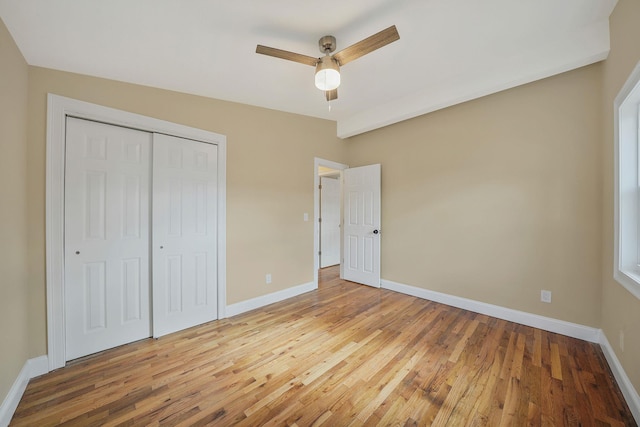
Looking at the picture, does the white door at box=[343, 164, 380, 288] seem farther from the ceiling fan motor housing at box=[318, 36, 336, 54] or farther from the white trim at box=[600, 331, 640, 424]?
the white trim at box=[600, 331, 640, 424]

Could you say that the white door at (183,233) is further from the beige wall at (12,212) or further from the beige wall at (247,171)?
the beige wall at (12,212)

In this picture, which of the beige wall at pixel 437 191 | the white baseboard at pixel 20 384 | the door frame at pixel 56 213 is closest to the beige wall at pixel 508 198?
the beige wall at pixel 437 191

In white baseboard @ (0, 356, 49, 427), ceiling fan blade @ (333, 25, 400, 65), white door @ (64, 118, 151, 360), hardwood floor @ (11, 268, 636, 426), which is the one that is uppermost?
ceiling fan blade @ (333, 25, 400, 65)

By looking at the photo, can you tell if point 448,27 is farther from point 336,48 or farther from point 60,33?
point 60,33

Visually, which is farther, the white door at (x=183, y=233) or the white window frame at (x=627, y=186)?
the white door at (x=183, y=233)

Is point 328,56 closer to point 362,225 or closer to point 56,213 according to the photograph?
point 56,213

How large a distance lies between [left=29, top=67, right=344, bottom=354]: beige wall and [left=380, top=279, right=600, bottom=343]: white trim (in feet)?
5.37

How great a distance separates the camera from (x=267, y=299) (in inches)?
123

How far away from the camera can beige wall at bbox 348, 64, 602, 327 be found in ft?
7.32

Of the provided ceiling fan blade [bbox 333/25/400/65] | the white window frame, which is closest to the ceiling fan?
ceiling fan blade [bbox 333/25/400/65]

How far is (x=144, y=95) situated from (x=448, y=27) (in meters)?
2.71

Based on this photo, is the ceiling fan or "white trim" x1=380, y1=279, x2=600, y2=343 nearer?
the ceiling fan

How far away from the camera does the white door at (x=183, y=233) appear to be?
2350 millimetres

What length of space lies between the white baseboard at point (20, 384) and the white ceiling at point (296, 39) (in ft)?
7.39
